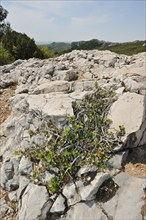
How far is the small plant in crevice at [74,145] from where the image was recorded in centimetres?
676

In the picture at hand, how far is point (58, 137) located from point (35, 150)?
0.89 metres

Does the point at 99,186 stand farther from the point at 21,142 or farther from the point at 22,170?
the point at 21,142

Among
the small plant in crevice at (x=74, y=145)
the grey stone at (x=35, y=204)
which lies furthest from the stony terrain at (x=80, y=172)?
the small plant in crevice at (x=74, y=145)

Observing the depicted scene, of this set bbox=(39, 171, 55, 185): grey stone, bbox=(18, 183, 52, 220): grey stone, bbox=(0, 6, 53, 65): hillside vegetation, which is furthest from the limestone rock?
bbox=(0, 6, 53, 65): hillside vegetation

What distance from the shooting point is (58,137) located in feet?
24.6

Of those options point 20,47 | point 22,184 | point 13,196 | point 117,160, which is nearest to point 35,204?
point 22,184

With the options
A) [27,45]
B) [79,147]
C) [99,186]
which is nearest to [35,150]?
[79,147]

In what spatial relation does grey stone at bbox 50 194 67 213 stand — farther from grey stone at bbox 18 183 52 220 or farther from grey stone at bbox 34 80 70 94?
grey stone at bbox 34 80 70 94

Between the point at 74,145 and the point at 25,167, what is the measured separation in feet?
5.66

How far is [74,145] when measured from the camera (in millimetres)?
7227

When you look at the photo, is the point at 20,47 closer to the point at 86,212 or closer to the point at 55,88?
the point at 55,88

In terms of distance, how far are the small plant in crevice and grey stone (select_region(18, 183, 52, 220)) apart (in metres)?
0.28

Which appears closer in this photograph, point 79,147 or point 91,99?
point 79,147

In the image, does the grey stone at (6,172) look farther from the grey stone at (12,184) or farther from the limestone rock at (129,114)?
the limestone rock at (129,114)
